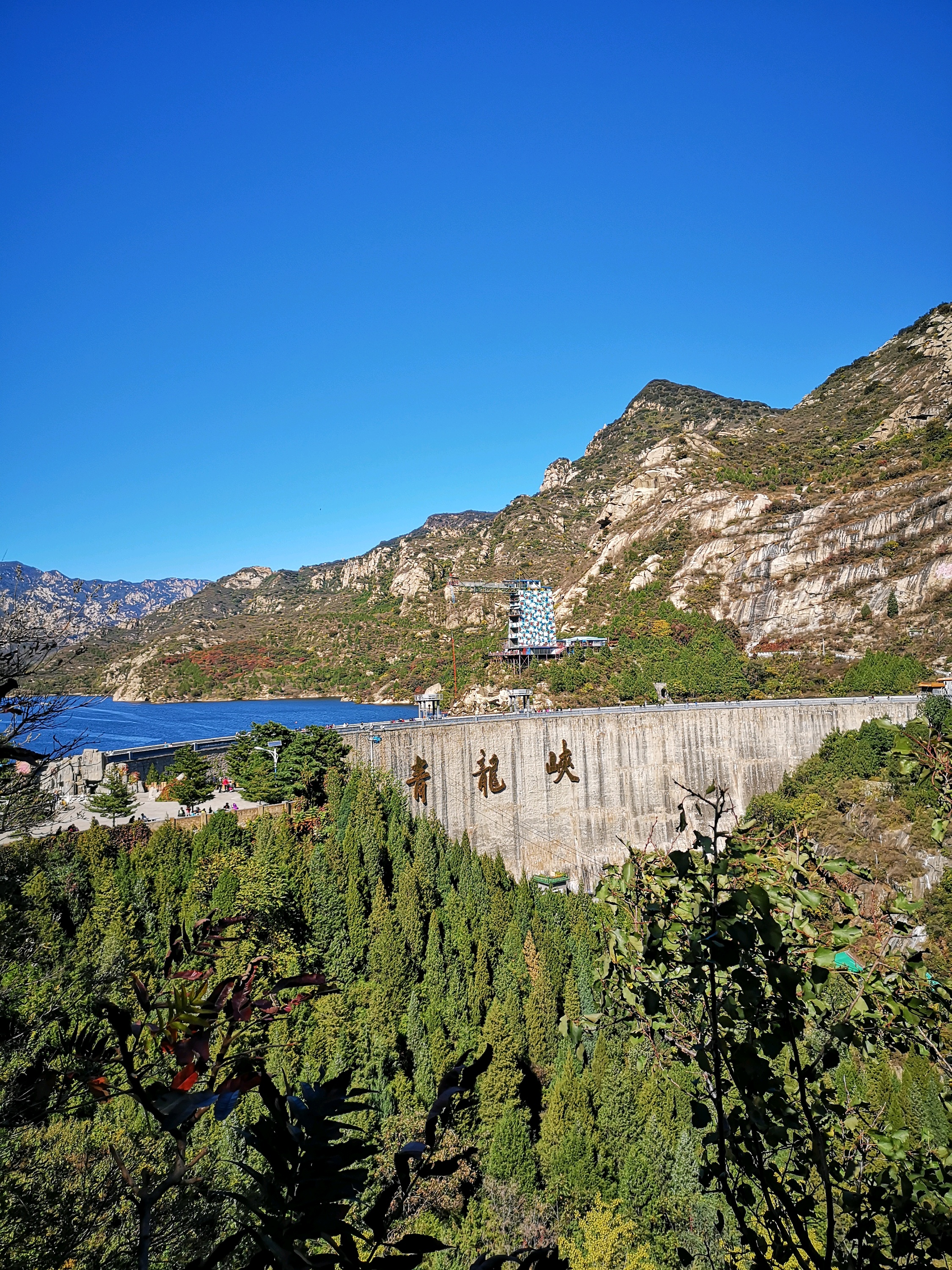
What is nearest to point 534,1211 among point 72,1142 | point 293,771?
point 72,1142

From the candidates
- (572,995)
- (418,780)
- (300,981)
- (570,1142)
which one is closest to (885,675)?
(418,780)

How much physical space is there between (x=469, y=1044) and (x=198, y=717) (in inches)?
2630

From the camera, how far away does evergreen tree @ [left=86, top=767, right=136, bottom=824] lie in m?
18.5

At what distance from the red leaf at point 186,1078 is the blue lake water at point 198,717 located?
4368cm

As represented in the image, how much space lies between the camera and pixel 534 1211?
13.1 m

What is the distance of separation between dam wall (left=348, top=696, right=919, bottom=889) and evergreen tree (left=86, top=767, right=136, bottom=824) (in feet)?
22.3

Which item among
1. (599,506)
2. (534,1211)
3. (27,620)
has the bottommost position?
(534,1211)

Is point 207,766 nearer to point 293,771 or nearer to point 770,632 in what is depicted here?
point 293,771

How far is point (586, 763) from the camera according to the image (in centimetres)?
2838

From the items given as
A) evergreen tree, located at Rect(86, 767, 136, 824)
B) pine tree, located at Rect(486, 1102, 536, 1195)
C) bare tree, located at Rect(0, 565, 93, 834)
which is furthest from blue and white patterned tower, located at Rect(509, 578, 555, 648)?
bare tree, located at Rect(0, 565, 93, 834)

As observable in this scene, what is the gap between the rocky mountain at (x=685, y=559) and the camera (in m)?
46.3

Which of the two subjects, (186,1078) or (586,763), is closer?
(186,1078)

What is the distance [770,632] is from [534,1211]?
42.4m

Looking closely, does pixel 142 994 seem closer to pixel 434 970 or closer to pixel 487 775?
pixel 434 970
